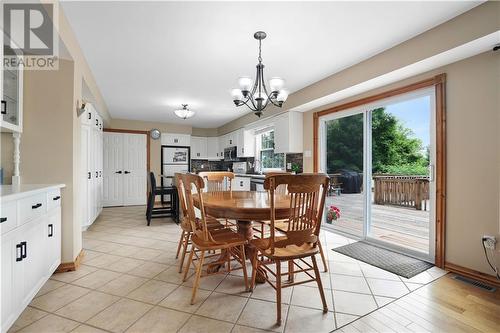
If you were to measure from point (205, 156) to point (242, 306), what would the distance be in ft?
20.9

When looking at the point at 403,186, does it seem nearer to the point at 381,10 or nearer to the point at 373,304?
the point at 373,304

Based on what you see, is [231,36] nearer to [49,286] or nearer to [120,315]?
[120,315]

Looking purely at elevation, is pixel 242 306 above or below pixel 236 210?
below

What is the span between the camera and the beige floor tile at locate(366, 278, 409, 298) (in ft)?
6.58

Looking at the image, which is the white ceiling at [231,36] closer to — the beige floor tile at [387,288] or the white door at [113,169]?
the beige floor tile at [387,288]

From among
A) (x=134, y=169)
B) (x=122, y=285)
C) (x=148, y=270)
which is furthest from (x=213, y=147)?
(x=122, y=285)

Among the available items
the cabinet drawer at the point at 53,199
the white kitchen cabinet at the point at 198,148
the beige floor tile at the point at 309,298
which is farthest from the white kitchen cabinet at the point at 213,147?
the beige floor tile at the point at 309,298

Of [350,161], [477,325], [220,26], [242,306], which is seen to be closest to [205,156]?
[350,161]

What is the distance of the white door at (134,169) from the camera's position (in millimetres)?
6504

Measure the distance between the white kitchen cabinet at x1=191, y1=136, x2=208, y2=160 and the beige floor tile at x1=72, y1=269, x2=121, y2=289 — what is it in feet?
17.9

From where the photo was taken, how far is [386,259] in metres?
2.73

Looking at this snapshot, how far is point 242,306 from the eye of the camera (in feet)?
5.91

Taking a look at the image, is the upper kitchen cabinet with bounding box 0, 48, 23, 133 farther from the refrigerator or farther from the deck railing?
the refrigerator

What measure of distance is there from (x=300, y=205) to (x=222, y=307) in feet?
3.14
